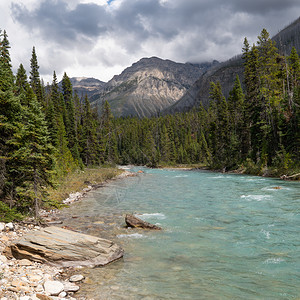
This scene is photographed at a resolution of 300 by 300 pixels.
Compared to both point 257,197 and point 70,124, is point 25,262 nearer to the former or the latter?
point 257,197

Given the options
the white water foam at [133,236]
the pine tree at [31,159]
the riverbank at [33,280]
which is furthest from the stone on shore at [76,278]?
the pine tree at [31,159]

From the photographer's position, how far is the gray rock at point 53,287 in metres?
6.66

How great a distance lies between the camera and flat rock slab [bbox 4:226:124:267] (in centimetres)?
873

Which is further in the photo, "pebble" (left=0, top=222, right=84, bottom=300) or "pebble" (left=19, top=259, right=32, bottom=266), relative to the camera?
"pebble" (left=19, top=259, right=32, bottom=266)

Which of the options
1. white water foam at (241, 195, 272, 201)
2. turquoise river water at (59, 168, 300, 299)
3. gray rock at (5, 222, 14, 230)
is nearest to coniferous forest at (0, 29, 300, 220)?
gray rock at (5, 222, 14, 230)

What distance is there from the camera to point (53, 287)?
22.4ft

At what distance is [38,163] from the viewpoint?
1371 centimetres

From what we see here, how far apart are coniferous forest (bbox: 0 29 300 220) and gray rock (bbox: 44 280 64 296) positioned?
22.0ft

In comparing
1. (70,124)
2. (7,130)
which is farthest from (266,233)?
(70,124)

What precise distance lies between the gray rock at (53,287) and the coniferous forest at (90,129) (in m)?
6.70

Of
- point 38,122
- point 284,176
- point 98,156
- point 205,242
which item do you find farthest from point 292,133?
point 98,156

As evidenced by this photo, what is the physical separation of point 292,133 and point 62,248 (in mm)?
37074

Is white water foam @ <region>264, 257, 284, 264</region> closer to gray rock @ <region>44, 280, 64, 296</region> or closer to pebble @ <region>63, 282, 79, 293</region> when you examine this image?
pebble @ <region>63, 282, 79, 293</region>

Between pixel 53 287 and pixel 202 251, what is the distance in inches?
236
